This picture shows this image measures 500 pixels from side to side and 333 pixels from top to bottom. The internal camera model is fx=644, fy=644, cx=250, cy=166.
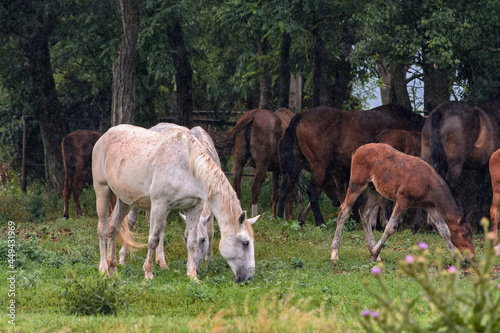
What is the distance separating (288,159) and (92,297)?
7.67 meters

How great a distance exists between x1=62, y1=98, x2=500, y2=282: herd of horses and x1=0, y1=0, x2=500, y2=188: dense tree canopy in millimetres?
1506

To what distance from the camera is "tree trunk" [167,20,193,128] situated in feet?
55.6

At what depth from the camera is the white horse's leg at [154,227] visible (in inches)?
322

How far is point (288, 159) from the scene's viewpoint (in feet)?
44.7

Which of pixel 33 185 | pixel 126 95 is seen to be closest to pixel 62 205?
pixel 33 185

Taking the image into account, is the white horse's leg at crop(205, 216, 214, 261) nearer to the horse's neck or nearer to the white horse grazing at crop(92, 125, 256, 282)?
the white horse grazing at crop(92, 125, 256, 282)

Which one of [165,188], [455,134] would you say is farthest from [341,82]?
[165,188]

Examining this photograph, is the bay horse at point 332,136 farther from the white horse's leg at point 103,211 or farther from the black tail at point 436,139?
the white horse's leg at point 103,211

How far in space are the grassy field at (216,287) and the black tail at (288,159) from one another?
154cm

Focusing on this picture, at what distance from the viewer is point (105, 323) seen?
5668 millimetres

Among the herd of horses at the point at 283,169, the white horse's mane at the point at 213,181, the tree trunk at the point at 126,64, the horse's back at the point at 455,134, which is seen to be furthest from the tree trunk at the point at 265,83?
the white horse's mane at the point at 213,181

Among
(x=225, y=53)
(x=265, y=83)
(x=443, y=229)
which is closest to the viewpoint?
(x=443, y=229)

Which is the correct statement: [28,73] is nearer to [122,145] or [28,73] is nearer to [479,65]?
Result: [122,145]

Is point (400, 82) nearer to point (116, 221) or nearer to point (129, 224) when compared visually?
point (129, 224)
